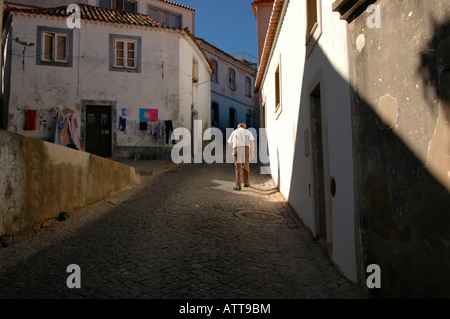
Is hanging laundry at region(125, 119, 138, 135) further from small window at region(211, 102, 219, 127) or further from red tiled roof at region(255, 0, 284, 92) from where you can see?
small window at region(211, 102, 219, 127)

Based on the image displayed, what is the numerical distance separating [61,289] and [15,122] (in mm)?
13963

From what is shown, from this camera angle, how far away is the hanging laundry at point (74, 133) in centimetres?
1488

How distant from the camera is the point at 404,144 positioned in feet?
8.04

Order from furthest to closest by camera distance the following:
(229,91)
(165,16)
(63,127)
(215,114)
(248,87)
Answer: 1. (248,87)
2. (229,91)
3. (215,114)
4. (165,16)
5. (63,127)

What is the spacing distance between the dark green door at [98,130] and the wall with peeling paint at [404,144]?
14.2 m

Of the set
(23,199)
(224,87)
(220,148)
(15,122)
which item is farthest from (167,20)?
(23,199)

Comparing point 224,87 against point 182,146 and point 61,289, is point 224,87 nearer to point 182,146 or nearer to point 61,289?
point 182,146

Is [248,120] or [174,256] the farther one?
[248,120]

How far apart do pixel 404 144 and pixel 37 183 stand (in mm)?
4625

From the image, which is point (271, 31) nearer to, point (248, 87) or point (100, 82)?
point (100, 82)

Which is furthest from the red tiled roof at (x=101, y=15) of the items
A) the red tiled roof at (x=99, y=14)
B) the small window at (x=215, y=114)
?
the small window at (x=215, y=114)

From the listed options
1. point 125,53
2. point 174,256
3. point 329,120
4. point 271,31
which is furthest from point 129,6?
point 174,256

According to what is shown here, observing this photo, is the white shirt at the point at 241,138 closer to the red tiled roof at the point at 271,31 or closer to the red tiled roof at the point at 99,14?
the red tiled roof at the point at 271,31

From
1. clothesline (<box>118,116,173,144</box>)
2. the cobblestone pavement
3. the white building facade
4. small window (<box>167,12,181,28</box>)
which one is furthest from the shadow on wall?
the white building facade
